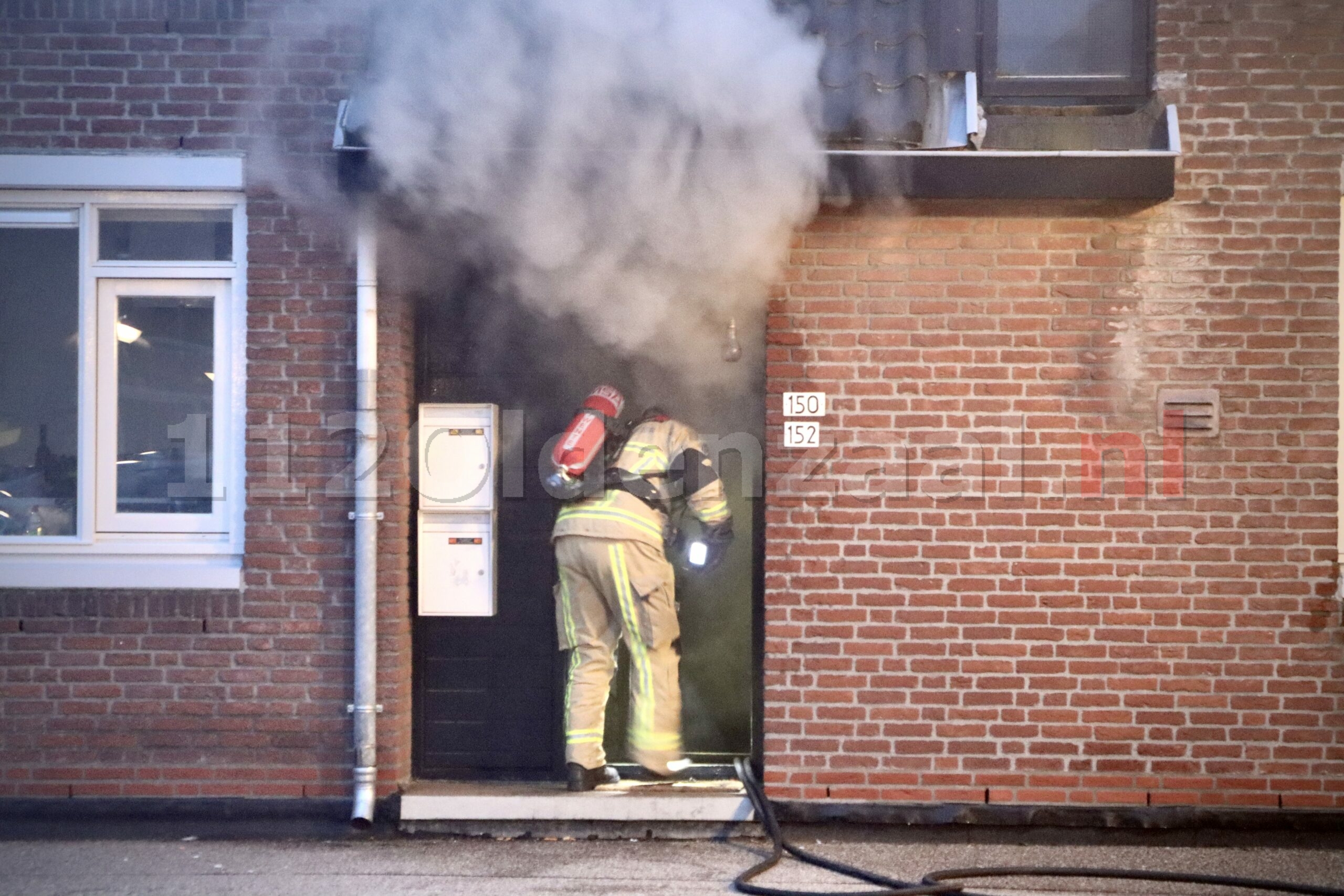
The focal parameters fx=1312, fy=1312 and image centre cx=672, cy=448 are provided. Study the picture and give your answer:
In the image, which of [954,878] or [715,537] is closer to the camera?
[954,878]

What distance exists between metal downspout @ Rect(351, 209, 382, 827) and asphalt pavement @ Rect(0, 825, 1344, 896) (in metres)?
0.43

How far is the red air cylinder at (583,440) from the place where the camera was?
19.3ft

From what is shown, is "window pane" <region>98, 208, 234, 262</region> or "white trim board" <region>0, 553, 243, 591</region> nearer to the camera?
"white trim board" <region>0, 553, 243, 591</region>

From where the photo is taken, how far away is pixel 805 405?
19.1 ft

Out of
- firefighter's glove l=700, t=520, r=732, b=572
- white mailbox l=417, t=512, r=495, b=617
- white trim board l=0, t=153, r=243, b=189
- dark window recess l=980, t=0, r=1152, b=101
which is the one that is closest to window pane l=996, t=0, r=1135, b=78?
dark window recess l=980, t=0, r=1152, b=101

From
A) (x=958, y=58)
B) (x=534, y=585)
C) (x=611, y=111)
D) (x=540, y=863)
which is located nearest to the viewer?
(x=540, y=863)

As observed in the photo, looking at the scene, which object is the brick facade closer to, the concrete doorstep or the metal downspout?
the metal downspout

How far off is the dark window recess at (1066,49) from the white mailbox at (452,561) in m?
3.08

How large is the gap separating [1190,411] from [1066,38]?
1766 millimetres

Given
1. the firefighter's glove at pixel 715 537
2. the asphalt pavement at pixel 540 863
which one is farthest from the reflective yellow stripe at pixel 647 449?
the asphalt pavement at pixel 540 863

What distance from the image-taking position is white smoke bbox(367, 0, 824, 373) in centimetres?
556

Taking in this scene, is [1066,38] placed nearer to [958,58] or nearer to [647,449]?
[958,58]

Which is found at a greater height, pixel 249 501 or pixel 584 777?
pixel 249 501

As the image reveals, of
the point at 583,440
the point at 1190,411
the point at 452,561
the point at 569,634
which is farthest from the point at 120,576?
the point at 1190,411
